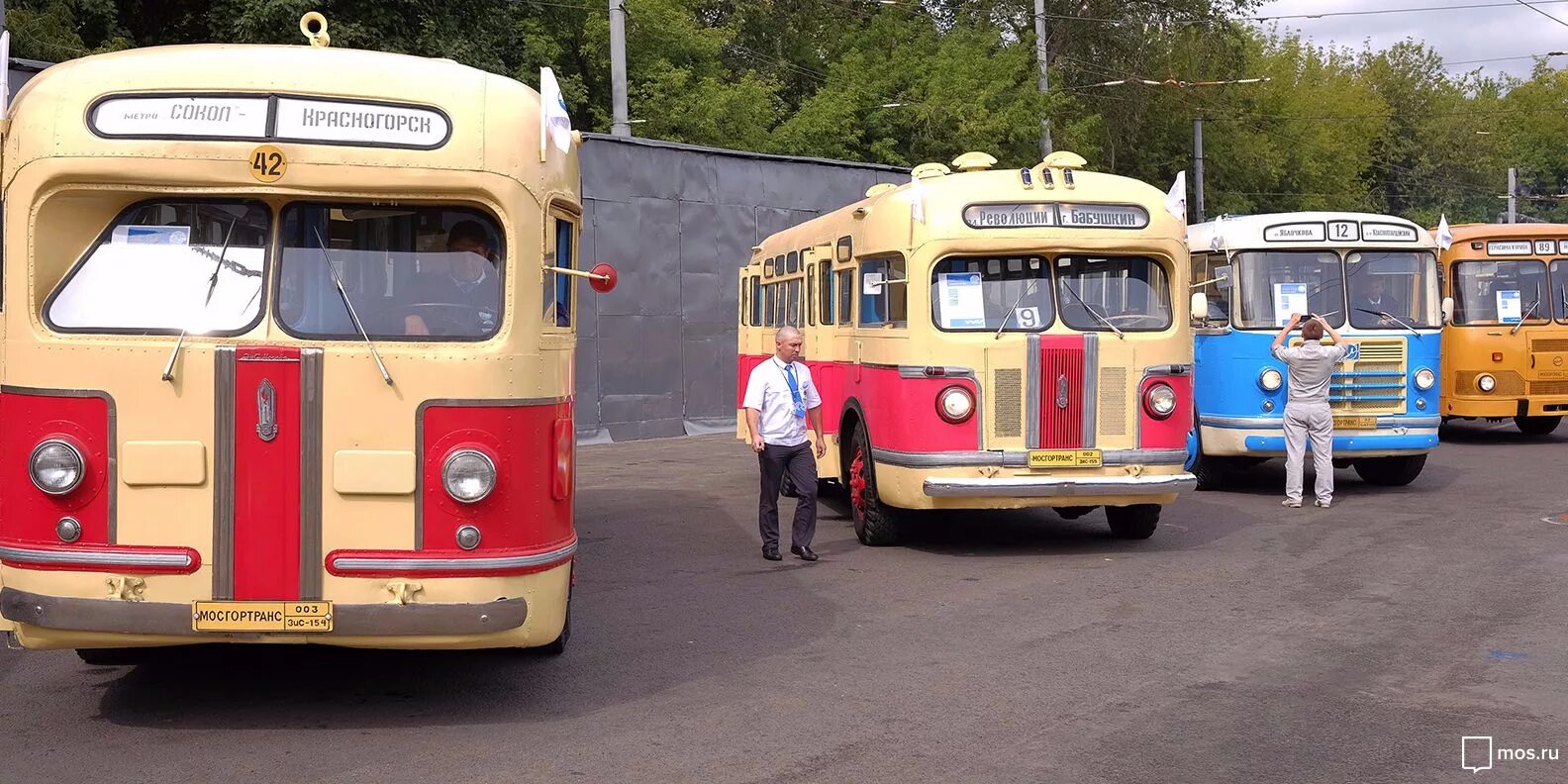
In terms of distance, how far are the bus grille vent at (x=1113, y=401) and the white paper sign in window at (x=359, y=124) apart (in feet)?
21.0

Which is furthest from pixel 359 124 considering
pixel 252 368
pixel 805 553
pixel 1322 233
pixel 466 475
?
pixel 1322 233

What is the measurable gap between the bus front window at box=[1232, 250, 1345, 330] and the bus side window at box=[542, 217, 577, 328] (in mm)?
9810

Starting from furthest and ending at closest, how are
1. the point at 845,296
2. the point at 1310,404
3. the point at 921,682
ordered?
the point at 1310,404, the point at 845,296, the point at 921,682

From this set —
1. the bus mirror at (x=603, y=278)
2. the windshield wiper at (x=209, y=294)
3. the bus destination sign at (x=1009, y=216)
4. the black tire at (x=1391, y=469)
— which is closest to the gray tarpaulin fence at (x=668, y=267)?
the black tire at (x=1391, y=469)

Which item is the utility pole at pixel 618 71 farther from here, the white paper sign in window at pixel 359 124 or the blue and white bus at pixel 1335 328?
the white paper sign in window at pixel 359 124

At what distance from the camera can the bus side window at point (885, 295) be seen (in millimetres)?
12508

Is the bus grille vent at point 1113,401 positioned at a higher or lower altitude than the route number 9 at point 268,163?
lower

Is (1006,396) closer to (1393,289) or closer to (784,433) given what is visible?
(784,433)

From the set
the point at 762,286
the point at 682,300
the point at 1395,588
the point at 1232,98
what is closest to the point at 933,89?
the point at 1232,98

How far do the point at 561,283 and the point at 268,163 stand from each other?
4.84 ft

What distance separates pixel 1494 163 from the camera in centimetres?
8750

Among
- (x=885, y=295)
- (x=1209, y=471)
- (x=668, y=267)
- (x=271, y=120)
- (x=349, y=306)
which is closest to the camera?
(x=271, y=120)

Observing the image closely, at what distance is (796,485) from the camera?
12227mm

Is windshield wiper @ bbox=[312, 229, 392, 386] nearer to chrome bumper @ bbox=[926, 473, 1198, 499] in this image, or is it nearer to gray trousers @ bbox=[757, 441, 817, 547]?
gray trousers @ bbox=[757, 441, 817, 547]
